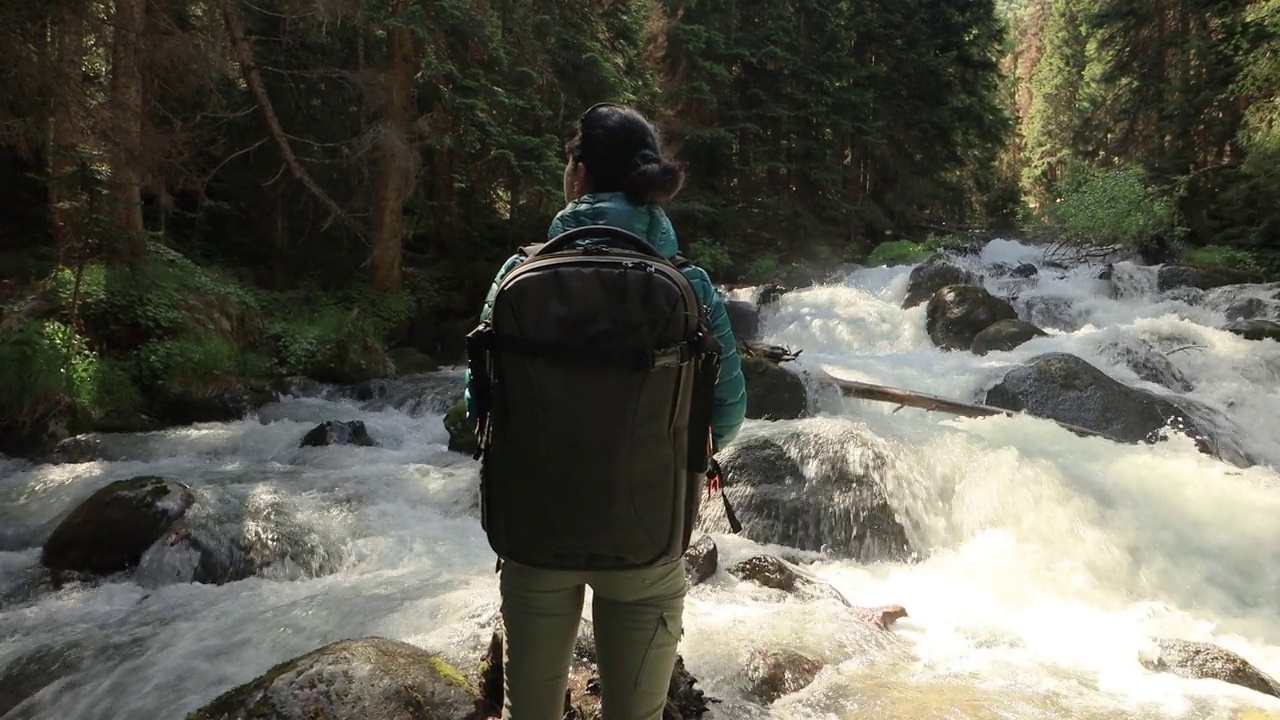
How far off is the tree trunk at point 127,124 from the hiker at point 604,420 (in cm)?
722

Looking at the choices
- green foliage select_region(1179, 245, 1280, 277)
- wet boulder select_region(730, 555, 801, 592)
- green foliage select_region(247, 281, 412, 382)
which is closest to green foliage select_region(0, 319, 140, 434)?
green foliage select_region(247, 281, 412, 382)

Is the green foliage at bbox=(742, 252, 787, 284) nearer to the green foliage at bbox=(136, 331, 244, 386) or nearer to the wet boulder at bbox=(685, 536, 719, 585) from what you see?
the green foliage at bbox=(136, 331, 244, 386)

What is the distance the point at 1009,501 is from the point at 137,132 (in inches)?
368

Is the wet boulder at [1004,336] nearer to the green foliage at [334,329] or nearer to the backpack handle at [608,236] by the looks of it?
the green foliage at [334,329]

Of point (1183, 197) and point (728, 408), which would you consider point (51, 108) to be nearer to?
point (728, 408)

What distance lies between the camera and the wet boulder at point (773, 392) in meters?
8.55

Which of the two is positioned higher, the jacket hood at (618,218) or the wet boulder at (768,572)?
the jacket hood at (618,218)

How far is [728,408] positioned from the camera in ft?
6.23

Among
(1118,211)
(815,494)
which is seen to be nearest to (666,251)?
(815,494)

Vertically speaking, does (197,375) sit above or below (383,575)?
above

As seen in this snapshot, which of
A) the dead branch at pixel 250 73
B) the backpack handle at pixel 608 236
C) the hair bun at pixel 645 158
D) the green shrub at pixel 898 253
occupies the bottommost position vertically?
the backpack handle at pixel 608 236

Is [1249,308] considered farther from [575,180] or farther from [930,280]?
[575,180]

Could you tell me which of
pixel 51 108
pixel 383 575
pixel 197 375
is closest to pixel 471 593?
pixel 383 575

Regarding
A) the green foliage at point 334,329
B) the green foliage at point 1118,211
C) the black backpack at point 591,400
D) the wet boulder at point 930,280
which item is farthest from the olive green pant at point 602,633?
the green foliage at point 1118,211
